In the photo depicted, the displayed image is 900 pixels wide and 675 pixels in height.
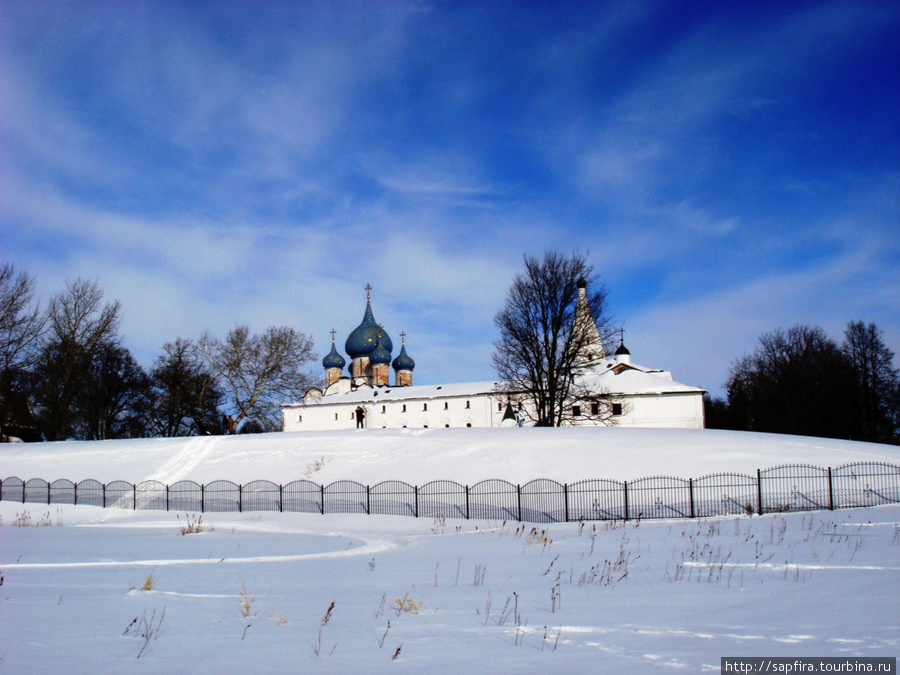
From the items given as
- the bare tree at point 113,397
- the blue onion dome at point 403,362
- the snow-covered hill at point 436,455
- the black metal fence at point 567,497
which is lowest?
the black metal fence at point 567,497

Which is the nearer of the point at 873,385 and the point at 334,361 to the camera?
the point at 873,385

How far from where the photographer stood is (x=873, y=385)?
54406mm

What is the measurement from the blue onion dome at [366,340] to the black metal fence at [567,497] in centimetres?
5894

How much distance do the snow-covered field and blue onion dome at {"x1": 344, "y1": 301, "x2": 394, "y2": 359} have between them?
6540cm

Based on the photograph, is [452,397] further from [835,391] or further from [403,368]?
[835,391]

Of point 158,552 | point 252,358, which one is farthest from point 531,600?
point 252,358

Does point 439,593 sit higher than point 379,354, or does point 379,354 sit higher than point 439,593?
point 379,354

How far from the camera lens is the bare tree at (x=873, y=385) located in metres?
53.1

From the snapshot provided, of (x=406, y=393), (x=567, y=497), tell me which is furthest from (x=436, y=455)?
(x=406, y=393)

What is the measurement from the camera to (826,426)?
5441 cm

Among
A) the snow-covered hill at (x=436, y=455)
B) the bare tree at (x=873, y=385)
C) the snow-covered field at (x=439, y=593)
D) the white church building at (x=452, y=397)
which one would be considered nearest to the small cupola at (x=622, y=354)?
the white church building at (x=452, y=397)

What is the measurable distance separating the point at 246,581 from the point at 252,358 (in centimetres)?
4095

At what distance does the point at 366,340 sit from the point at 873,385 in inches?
2197

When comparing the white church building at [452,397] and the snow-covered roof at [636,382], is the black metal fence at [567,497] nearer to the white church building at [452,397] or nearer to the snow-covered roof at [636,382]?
the white church building at [452,397]
